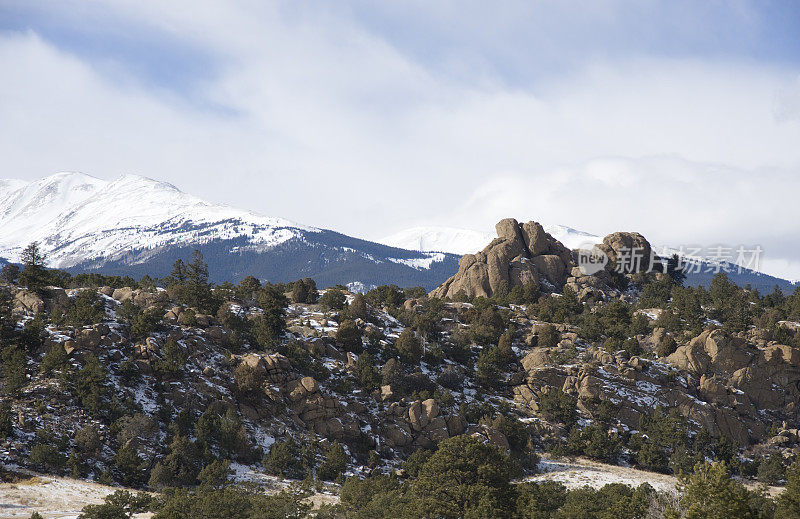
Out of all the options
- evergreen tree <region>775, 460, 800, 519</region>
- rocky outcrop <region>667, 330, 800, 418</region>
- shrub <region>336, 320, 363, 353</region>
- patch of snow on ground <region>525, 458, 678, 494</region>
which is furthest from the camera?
shrub <region>336, 320, 363, 353</region>

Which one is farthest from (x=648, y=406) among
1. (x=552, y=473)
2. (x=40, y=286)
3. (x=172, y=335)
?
(x=40, y=286)

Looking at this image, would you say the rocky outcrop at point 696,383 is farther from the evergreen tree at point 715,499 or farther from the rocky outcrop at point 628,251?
the evergreen tree at point 715,499

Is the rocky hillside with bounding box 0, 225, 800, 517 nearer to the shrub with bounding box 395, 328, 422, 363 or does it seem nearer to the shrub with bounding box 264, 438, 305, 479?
the shrub with bounding box 264, 438, 305, 479

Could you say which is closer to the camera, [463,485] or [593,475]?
[463,485]

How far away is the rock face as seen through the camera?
11131 cm

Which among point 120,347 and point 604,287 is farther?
point 604,287

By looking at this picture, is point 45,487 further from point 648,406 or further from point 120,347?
point 648,406

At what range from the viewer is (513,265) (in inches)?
4486

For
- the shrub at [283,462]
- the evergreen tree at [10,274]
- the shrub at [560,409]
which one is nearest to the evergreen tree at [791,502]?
the shrub at [560,409]

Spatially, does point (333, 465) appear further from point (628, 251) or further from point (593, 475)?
point (628, 251)

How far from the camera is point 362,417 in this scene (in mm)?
69625

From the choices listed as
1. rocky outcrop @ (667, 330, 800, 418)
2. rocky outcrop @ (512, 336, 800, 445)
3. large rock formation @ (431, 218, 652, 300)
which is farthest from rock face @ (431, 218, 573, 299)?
rocky outcrop @ (667, 330, 800, 418)

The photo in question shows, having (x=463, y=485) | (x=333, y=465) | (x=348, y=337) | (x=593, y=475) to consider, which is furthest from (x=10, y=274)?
(x=593, y=475)

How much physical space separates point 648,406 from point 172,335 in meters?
58.5
